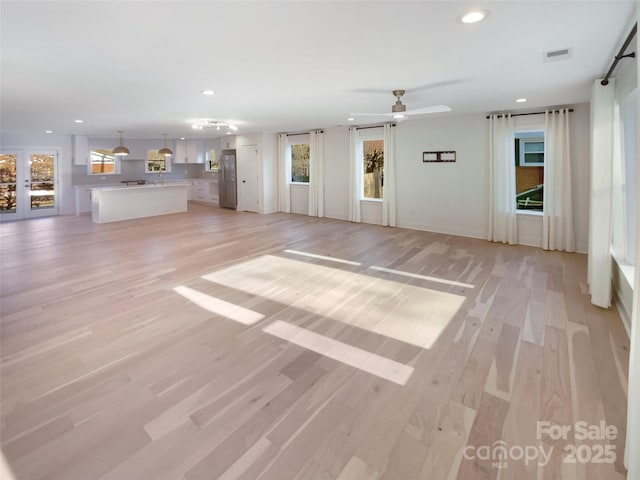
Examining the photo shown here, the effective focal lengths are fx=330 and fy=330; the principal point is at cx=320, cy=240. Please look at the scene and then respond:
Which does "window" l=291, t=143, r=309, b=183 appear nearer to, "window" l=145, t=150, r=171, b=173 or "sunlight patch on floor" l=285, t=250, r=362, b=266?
"sunlight patch on floor" l=285, t=250, r=362, b=266

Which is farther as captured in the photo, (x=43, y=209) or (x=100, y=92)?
(x=43, y=209)

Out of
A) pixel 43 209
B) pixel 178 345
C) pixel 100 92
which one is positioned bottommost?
pixel 178 345

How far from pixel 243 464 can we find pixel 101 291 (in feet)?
10.8

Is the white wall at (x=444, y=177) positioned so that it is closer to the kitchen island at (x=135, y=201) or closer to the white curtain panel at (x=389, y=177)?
the white curtain panel at (x=389, y=177)

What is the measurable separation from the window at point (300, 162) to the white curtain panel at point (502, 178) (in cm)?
524

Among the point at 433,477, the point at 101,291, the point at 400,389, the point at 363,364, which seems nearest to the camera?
the point at 433,477

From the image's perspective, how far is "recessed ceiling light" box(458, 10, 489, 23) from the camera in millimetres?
2246

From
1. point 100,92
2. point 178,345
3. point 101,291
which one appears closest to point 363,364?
point 178,345

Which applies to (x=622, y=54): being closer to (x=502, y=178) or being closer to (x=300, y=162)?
(x=502, y=178)

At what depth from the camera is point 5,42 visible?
265 cm

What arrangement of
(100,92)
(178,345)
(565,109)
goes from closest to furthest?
(178,345) < (100,92) < (565,109)

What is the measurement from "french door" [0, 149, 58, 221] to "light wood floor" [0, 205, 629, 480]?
6169 millimetres

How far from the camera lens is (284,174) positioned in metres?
10.2

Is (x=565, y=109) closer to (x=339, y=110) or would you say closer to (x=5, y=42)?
(x=339, y=110)
